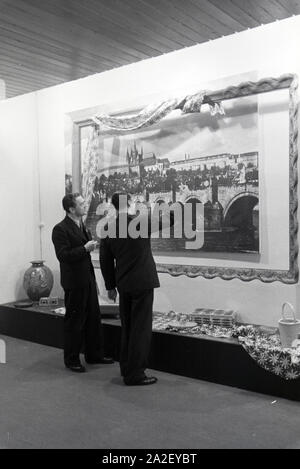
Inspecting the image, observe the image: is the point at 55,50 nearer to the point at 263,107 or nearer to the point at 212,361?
the point at 263,107

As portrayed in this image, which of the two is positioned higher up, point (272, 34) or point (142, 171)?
point (272, 34)

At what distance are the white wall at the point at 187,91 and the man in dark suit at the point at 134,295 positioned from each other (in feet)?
3.80

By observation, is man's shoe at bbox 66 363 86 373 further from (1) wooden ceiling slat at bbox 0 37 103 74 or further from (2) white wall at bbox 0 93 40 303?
(1) wooden ceiling slat at bbox 0 37 103 74

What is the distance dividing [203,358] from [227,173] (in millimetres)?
1863

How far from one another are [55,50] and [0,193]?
8.14 ft

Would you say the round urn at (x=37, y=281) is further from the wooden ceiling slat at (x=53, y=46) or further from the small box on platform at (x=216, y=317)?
the wooden ceiling slat at (x=53, y=46)

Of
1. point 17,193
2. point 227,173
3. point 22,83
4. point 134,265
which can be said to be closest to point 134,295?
point 134,265

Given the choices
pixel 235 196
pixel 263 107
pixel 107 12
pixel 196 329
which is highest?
pixel 107 12

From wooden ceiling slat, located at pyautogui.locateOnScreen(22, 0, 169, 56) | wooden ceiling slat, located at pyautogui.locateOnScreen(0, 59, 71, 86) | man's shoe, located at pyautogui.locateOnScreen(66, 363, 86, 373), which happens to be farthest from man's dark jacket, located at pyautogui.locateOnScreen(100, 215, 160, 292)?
wooden ceiling slat, located at pyautogui.locateOnScreen(0, 59, 71, 86)

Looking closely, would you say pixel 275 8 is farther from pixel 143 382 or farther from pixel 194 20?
pixel 143 382

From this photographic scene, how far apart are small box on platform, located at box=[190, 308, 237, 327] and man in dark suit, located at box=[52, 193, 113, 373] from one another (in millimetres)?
1006

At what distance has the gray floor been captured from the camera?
3279mm

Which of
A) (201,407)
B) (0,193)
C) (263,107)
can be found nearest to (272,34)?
(263,107)

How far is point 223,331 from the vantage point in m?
4.68
